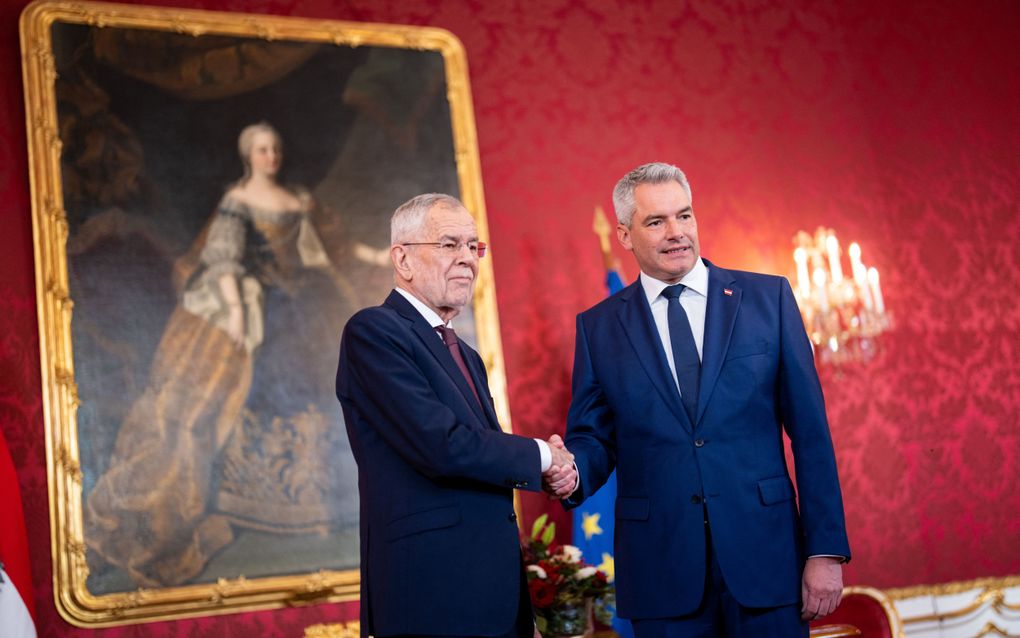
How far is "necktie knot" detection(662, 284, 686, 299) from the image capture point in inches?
125

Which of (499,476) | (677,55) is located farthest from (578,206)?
(499,476)

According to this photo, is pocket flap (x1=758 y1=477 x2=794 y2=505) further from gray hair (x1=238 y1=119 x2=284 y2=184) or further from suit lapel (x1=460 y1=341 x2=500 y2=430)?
gray hair (x1=238 y1=119 x2=284 y2=184)

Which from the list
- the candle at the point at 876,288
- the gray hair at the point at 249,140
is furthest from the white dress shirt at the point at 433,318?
the candle at the point at 876,288

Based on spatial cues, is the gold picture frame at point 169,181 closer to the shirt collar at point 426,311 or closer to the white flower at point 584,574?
the white flower at point 584,574

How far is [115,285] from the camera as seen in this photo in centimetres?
466

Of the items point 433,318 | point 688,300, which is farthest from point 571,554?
point 433,318

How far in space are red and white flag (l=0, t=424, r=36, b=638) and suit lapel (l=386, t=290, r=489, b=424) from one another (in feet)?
6.31

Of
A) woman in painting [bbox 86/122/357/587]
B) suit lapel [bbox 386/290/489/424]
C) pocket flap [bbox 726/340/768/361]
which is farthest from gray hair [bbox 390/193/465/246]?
woman in painting [bbox 86/122/357/587]

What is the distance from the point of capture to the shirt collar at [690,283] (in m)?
3.19

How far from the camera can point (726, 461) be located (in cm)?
288

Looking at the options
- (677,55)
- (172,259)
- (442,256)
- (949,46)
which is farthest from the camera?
(949,46)

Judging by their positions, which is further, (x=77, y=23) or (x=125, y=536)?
(x=77, y=23)

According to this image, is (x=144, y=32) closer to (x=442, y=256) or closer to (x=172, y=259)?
(x=172, y=259)

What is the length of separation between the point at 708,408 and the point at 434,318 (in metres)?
0.79
